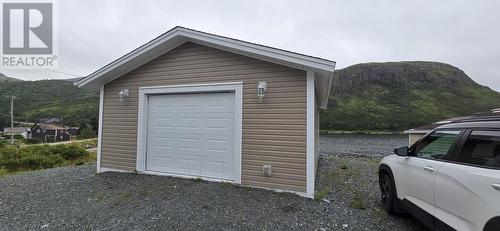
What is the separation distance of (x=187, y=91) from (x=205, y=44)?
1.23 m

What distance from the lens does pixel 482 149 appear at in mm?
2555

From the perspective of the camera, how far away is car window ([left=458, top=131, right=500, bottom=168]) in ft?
7.84

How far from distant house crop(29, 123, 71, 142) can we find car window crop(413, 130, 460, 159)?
68.8 m

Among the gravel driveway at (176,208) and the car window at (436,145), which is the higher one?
the car window at (436,145)

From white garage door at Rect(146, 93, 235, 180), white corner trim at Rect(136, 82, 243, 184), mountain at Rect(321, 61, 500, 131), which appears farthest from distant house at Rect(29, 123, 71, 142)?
white garage door at Rect(146, 93, 235, 180)

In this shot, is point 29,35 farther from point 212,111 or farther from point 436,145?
point 436,145

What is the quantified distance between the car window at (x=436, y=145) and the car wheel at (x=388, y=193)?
2.48ft

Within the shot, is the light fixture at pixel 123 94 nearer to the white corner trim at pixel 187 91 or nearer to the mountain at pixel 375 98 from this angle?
the white corner trim at pixel 187 91

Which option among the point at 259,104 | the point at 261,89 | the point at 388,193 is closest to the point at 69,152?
the point at 259,104

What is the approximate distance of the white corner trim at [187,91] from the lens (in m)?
5.77

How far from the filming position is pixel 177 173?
6516 mm

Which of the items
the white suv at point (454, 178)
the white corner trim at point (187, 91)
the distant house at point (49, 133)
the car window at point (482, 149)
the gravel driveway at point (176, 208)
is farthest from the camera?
the distant house at point (49, 133)

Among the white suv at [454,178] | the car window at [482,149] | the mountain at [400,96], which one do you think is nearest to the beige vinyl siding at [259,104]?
the white suv at [454,178]

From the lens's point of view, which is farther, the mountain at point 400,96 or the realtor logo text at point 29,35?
the mountain at point 400,96
